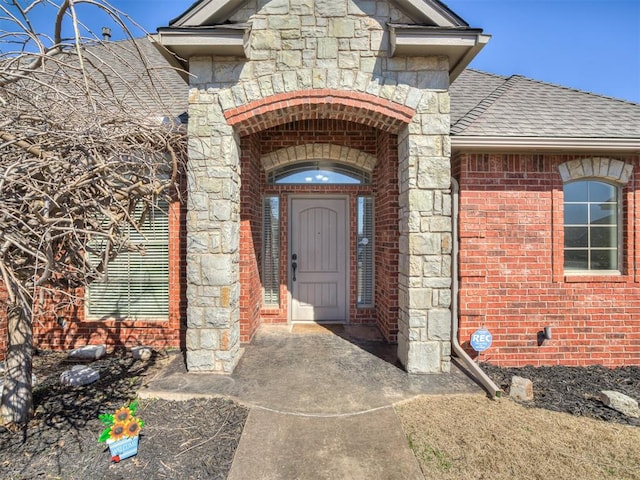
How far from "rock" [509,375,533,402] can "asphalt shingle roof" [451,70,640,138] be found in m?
3.15

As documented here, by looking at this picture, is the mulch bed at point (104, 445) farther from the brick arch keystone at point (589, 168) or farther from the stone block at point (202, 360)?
the brick arch keystone at point (589, 168)

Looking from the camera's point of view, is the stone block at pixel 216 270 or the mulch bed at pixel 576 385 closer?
the mulch bed at pixel 576 385

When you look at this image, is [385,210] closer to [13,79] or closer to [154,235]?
[154,235]

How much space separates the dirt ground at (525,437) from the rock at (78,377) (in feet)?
12.1

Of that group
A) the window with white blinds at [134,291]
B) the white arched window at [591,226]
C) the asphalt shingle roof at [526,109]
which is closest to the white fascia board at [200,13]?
the asphalt shingle roof at [526,109]

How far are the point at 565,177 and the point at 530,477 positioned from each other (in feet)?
12.9

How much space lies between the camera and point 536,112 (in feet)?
15.8

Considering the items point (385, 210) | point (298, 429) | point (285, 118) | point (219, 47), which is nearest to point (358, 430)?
point (298, 429)

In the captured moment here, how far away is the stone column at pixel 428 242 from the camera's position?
381 centimetres

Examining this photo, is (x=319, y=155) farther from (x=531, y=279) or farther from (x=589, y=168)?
(x=589, y=168)

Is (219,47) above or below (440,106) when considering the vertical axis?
above

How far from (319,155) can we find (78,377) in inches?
180

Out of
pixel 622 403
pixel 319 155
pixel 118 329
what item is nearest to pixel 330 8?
pixel 319 155

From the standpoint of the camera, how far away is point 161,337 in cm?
482
